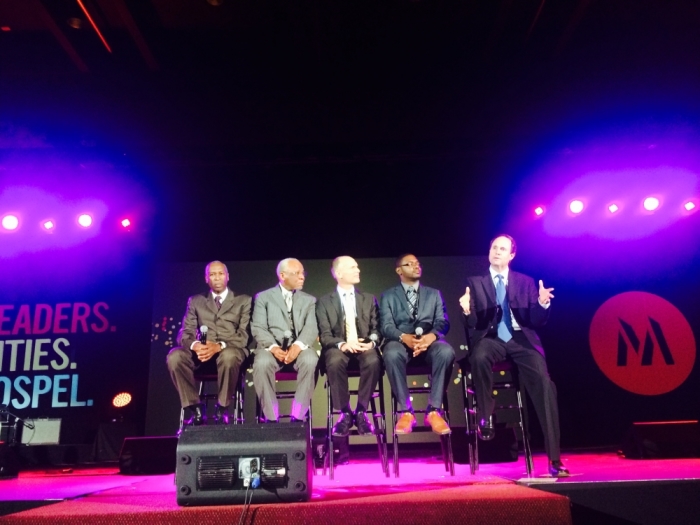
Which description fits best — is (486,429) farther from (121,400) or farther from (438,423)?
(121,400)

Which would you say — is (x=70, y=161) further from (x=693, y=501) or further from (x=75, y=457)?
(x=693, y=501)

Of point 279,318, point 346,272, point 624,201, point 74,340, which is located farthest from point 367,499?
point 624,201

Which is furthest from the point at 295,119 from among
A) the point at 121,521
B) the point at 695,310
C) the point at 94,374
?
the point at 695,310

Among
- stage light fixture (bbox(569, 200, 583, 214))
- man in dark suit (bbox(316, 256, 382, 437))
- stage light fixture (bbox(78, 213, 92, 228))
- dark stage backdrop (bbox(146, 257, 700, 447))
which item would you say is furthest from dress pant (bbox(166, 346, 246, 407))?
stage light fixture (bbox(569, 200, 583, 214))

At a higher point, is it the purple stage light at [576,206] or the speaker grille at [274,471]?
the purple stage light at [576,206]

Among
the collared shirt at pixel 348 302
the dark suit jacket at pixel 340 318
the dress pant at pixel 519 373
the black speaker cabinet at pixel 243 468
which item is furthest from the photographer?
the collared shirt at pixel 348 302

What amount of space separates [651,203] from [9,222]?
749 centimetres

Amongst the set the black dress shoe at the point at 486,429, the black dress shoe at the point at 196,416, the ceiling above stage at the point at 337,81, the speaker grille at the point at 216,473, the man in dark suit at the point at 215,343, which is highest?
the ceiling above stage at the point at 337,81

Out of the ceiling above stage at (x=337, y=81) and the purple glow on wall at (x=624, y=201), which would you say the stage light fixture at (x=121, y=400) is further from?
the purple glow on wall at (x=624, y=201)

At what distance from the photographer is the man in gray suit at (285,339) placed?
13.1 ft

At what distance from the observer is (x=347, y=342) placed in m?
4.21

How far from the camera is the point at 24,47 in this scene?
484 cm

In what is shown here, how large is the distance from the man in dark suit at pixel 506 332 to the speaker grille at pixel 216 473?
6.27 ft

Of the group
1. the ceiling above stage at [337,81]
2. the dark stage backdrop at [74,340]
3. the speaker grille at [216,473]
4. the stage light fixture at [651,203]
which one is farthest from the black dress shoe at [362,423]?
the stage light fixture at [651,203]
